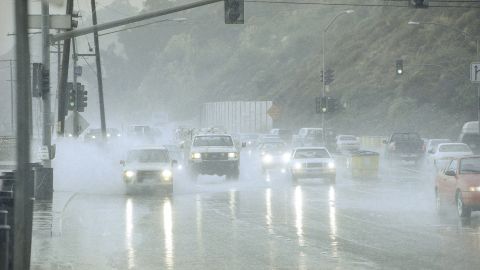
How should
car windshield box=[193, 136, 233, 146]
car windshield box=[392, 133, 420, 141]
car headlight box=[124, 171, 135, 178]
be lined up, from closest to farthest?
car headlight box=[124, 171, 135, 178], car windshield box=[193, 136, 233, 146], car windshield box=[392, 133, 420, 141]

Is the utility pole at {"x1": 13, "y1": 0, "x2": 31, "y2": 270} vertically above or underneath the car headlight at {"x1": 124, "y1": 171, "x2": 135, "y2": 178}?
above

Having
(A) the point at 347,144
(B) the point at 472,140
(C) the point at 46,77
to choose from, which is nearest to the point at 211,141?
(C) the point at 46,77

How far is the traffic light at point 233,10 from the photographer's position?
26.8 metres

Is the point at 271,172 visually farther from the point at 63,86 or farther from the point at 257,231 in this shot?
the point at 257,231

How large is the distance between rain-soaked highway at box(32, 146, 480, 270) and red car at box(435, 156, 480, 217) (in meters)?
0.40

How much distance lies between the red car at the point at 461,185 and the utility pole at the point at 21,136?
12885mm

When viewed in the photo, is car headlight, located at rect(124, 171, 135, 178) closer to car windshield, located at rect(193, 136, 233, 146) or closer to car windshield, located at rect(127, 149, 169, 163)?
car windshield, located at rect(127, 149, 169, 163)

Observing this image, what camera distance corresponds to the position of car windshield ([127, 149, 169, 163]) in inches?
1348

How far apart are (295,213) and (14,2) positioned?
47.5 ft

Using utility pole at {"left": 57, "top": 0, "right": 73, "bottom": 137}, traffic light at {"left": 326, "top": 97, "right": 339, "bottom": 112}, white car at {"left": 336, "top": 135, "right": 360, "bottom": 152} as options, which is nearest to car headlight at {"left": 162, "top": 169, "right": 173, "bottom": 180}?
utility pole at {"left": 57, "top": 0, "right": 73, "bottom": 137}

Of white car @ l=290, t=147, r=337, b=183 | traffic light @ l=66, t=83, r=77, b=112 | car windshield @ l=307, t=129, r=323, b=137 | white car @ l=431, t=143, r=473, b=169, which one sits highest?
traffic light @ l=66, t=83, r=77, b=112

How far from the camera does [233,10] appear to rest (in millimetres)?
26859

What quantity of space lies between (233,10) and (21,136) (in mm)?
16610

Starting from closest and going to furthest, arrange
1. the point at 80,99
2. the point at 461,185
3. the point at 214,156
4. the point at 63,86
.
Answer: the point at 461,185
the point at 63,86
the point at 214,156
the point at 80,99
